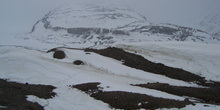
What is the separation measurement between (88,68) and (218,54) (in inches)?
1075

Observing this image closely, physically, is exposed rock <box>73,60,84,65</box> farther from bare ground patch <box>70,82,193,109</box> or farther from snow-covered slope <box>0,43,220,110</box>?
bare ground patch <box>70,82,193,109</box>

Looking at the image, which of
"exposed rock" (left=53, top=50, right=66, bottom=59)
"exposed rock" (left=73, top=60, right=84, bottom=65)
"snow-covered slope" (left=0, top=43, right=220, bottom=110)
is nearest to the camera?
"snow-covered slope" (left=0, top=43, right=220, bottom=110)

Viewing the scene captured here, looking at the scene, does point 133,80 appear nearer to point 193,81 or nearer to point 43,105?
point 193,81

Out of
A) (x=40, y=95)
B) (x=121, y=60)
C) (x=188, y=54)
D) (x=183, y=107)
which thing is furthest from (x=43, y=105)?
(x=188, y=54)

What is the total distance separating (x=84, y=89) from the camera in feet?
62.1

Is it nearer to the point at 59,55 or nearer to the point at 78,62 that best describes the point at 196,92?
the point at 78,62

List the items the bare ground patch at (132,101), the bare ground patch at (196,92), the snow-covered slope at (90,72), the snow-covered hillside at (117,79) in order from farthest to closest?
the bare ground patch at (196,92)
the snow-covered slope at (90,72)
the snow-covered hillside at (117,79)
the bare ground patch at (132,101)

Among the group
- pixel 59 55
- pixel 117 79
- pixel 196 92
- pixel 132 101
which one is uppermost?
pixel 59 55

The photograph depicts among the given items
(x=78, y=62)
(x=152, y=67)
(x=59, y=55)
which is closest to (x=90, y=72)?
(x=78, y=62)

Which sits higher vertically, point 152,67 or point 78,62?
point 152,67

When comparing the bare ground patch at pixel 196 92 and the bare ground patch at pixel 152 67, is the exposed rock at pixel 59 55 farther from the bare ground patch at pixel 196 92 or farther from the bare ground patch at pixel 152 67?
the bare ground patch at pixel 196 92

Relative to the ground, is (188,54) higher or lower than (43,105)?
higher

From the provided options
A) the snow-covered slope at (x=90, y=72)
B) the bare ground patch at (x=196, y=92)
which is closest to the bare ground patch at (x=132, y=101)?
the snow-covered slope at (x=90, y=72)

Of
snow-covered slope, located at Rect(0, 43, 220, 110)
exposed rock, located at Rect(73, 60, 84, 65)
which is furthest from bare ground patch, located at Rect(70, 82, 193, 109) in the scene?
exposed rock, located at Rect(73, 60, 84, 65)
